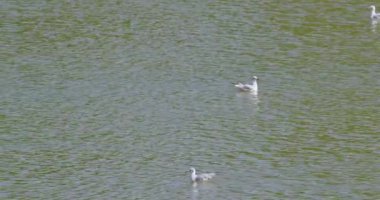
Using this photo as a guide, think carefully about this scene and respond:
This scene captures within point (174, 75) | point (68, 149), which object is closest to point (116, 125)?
point (68, 149)

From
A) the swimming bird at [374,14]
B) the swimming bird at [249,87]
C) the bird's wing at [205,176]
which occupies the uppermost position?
Result: the swimming bird at [374,14]

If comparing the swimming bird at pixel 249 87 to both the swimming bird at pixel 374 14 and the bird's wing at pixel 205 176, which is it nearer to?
the bird's wing at pixel 205 176

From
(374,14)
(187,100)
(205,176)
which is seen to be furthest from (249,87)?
(374,14)

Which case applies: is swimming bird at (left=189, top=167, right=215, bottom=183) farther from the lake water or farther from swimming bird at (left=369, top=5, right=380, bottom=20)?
swimming bird at (left=369, top=5, right=380, bottom=20)

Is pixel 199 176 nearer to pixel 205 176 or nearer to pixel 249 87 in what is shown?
pixel 205 176

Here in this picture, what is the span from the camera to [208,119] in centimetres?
2838

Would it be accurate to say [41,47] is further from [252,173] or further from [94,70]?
[252,173]

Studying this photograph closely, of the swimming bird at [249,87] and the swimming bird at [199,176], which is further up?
the swimming bird at [249,87]

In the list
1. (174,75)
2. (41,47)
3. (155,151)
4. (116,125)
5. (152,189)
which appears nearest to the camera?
(152,189)

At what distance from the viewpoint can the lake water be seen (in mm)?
24672

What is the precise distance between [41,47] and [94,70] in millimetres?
2763

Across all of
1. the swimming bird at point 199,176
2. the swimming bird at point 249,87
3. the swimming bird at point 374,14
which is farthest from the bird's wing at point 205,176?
the swimming bird at point 374,14

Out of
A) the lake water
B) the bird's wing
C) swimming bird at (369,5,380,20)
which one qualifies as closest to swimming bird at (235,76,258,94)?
the lake water

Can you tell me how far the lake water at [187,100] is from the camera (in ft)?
80.9
